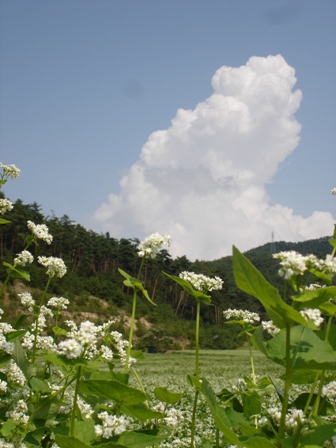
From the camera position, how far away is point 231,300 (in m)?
104

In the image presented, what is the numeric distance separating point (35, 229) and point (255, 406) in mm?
3175

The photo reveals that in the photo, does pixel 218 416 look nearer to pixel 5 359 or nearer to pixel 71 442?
pixel 71 442

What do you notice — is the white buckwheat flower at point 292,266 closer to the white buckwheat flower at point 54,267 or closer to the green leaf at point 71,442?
the green leaf at point 71,442

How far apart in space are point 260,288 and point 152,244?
166 cm

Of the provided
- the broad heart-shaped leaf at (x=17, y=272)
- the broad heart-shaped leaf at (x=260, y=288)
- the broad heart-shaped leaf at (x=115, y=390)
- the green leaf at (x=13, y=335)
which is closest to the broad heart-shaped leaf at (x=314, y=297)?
the broad heart-shaped leaf at (x=260, y=288)

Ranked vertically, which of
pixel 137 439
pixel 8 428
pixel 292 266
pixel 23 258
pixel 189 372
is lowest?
pixel 189 372

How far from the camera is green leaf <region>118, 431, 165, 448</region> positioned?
161 centimetres

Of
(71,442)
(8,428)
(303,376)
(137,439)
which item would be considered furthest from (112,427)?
(303,376)

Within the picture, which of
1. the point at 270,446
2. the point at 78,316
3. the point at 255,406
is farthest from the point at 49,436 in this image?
the point at 78,316

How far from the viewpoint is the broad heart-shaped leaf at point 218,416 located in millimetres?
1439

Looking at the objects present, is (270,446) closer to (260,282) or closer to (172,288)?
(260,282)

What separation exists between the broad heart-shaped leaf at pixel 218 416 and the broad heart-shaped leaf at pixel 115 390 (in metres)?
0.26

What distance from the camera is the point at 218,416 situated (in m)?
1.55

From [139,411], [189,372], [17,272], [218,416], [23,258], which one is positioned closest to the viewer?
[218,416]
